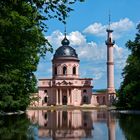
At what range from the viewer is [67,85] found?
133 metres

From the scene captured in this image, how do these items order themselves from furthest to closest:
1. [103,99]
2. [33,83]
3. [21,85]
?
[103,99], [33,83], [21,85]

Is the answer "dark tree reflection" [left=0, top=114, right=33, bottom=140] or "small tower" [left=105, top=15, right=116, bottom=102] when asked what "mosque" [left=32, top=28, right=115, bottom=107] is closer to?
"small tower" [left=105, top=15, right=116, bottom=102]

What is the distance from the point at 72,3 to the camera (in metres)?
15.0

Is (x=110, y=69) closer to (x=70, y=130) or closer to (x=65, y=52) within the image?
(x=65, y=52)

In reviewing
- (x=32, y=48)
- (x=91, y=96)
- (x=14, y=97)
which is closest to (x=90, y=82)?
(x=91, y=96)

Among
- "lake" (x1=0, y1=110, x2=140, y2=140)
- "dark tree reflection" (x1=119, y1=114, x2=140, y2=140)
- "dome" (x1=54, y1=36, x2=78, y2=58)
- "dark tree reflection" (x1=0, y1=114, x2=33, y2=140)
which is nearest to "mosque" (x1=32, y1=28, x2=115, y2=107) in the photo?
"dome" (x1=54, y1=36, x2=78, y2=58)

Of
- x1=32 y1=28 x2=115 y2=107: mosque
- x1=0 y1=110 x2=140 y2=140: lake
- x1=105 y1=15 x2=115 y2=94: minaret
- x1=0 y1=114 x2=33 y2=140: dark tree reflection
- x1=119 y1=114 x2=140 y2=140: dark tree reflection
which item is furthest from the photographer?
x1=32 y1=28 x2=115 y2=107: mosque

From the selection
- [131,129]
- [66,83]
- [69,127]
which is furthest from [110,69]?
[131,129]

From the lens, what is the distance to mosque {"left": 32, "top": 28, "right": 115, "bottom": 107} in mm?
131875

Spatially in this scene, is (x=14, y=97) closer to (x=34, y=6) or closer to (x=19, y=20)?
(x=19, y=20)

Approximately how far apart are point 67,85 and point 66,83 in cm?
71

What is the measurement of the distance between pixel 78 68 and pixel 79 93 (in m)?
6.73

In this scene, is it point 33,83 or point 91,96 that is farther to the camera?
point 91,96

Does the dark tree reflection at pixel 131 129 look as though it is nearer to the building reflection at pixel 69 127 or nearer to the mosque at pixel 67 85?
the building reflection at pixel 69 127
